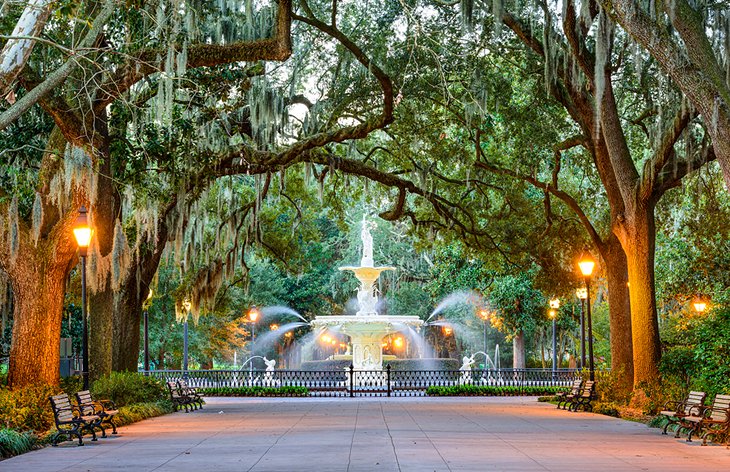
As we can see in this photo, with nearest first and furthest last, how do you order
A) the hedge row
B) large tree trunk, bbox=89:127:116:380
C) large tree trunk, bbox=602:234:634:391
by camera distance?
large tree trunk, bbox=89:127:116:380 → large tree trunk, bbox=602:234:634:391 → the hedge row

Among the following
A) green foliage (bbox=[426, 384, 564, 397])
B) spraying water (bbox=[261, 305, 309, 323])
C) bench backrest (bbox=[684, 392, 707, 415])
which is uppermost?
spraying water (bbox=[261, 305, 309, 323])

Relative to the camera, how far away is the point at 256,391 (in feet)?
111

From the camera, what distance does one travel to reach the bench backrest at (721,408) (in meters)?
14.9

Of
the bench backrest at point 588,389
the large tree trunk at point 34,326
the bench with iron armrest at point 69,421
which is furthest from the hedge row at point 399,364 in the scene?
the bench with iron armrest at point 69,421

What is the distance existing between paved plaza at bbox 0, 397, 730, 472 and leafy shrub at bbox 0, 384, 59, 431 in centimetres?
112

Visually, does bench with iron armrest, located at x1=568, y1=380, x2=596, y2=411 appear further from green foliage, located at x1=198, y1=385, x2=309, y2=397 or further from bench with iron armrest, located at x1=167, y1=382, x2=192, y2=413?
green foliage, located at x1=198, y1=385, x2=309, y2=397

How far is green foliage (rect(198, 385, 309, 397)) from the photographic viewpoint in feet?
109

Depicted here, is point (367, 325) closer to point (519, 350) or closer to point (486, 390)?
point (486, 390)

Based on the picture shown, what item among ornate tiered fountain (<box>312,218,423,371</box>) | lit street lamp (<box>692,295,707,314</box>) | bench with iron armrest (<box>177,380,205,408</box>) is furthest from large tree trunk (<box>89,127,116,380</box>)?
lit street lamp (<box>692,295,707,314</box>)

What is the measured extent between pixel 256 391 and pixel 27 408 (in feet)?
59.0

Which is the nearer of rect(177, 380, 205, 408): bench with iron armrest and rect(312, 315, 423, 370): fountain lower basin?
rect(177, 380, 205, 408): bench with iron armrest

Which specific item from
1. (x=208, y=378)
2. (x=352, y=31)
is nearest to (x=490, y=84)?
(x=352, y=31)

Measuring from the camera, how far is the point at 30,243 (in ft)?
58.1

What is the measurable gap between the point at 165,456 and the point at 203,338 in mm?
34788
